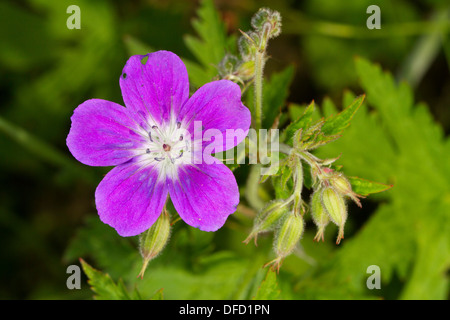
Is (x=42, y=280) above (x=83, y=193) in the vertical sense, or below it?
below

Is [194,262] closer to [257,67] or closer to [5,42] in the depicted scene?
[257,67]

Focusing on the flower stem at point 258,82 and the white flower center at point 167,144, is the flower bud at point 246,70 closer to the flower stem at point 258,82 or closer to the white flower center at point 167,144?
the flower stem at point 258,82

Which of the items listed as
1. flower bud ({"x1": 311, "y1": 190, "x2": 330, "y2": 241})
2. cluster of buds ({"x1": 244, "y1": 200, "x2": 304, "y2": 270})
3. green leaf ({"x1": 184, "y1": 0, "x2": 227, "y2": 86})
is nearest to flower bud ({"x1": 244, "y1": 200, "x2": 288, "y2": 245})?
cluster of buds ({"x1": 244, "y1": 200, "x2": 304, "y2": 270})

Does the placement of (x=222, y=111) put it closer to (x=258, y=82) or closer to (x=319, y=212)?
(x=258, y=82)

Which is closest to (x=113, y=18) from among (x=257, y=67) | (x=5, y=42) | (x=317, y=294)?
(x=5, y=42)

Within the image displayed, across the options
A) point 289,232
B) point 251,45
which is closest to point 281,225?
point 289,232

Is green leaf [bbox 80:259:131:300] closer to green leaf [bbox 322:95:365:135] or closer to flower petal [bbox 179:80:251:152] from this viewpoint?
flower petal [bbox 179:80:251:152]
